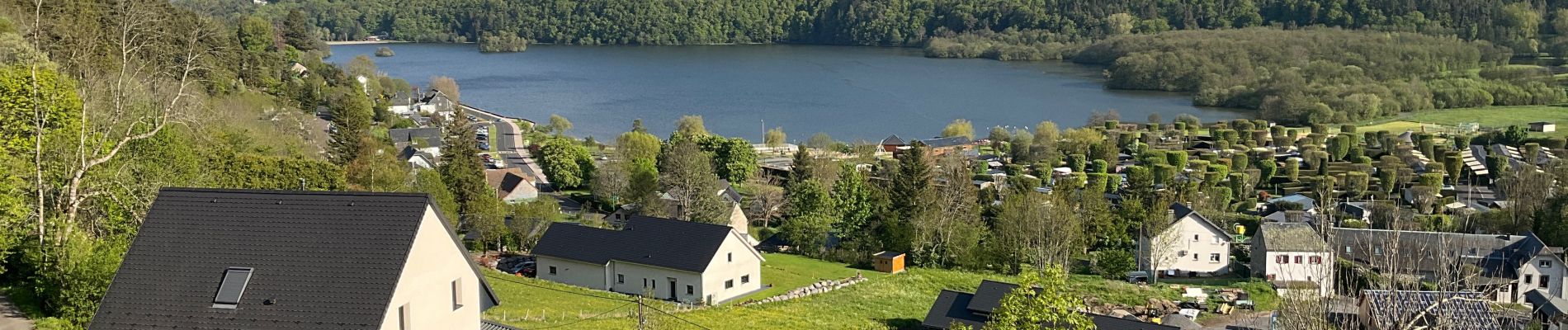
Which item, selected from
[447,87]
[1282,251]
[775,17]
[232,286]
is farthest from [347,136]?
[775,17]

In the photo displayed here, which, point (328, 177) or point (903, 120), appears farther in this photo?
point (903, 120)

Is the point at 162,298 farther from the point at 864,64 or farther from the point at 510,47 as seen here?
the point at 510,47

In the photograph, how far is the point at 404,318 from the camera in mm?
10180

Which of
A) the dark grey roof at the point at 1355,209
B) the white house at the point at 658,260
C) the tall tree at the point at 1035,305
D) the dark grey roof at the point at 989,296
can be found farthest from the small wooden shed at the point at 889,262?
the dark grey roof at the point at 1355,209

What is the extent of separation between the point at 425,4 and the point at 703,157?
426ft

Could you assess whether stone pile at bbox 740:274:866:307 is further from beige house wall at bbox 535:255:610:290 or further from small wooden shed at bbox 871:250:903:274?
beige house wall at bbox 535:255:610:290

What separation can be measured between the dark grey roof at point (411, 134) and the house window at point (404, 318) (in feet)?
120

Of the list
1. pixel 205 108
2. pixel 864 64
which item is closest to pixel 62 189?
pixel 205 108

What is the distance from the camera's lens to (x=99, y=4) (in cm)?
3173

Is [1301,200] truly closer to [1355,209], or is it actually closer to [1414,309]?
[1355,209]

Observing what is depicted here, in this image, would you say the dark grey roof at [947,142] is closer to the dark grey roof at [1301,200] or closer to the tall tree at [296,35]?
the dark grey roof at [1301,200]

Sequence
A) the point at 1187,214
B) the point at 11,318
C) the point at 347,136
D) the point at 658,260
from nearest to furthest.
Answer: the point at 11,318
the point at 658,260
the point at 1187,214
the point at 347,136

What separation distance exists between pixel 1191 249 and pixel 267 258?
72.6 ft

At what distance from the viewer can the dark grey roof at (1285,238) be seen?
87.6 feet
